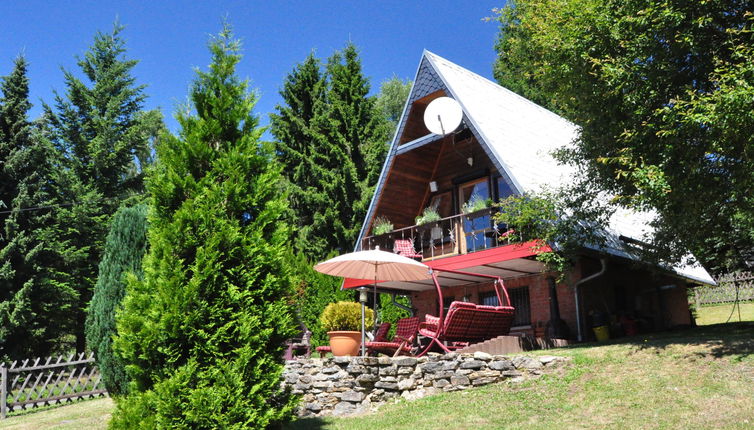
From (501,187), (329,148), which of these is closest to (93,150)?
(329,148)

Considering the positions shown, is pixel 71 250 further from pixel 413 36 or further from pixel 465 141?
pixel 413 36

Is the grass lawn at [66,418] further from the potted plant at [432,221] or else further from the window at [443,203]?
the window at [443,203]

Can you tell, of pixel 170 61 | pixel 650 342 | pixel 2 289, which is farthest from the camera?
pixel 2 289

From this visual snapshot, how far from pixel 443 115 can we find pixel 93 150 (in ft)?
54.3

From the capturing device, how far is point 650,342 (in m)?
10.7

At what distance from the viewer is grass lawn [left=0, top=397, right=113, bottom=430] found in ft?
33.7

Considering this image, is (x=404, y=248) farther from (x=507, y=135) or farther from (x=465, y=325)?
(x=465, y=325)

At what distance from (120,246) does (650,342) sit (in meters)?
9.04

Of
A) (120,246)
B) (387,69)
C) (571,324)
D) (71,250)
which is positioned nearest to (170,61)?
(120,246)

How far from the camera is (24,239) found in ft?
69.9

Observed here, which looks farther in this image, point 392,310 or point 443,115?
point 392,310

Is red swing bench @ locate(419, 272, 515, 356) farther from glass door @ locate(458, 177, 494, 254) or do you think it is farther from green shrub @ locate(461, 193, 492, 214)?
green shrub @ locate(461, 193, 492, 214)

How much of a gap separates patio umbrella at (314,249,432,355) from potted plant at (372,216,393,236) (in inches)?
184

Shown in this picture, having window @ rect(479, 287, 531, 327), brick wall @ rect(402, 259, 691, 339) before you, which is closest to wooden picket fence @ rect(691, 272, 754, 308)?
brick wall @ rect(402, 259, 691, 339)
